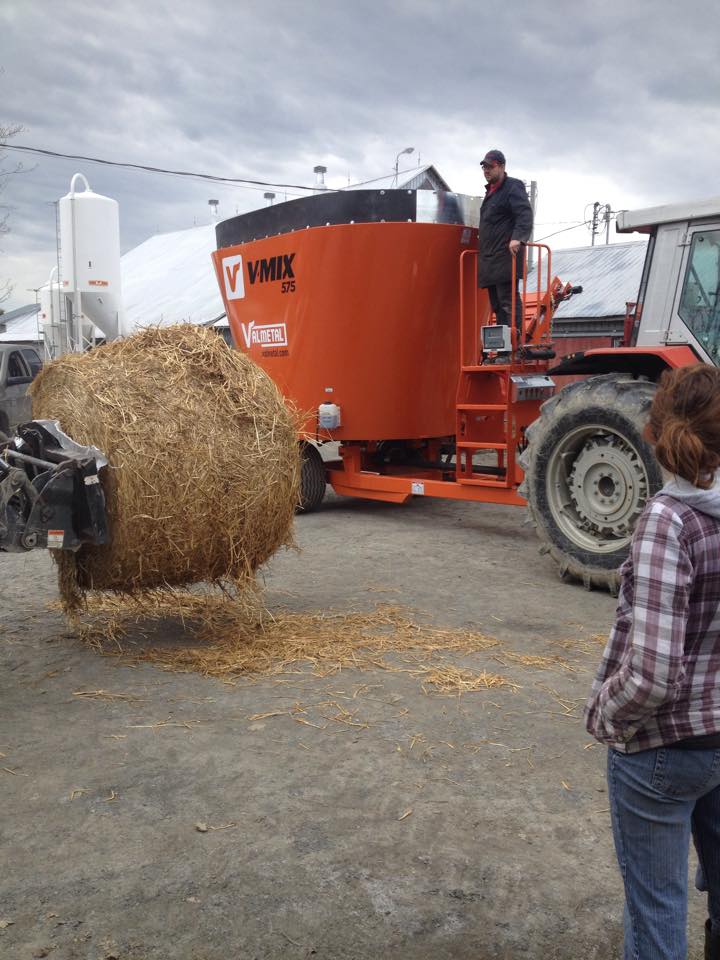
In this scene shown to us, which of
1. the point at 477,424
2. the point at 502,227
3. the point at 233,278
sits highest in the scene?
the point at 502,227

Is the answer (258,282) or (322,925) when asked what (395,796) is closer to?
(322,925)

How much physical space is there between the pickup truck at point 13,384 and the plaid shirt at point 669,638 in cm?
1111

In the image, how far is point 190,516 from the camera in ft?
14.7

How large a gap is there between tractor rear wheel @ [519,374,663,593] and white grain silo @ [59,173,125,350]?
10.5 m

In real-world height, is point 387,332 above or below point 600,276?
below

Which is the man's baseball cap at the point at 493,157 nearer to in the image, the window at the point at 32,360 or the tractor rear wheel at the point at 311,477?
the tractor rear wheel at the point at 311,477

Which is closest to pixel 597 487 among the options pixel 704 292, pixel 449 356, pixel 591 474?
pixel 591 474

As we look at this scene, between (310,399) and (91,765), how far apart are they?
5.56m

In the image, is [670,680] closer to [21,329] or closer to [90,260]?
[90,260]

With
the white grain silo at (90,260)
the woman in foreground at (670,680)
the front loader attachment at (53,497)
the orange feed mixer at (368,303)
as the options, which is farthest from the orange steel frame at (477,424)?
the white grain silo at (90,260)

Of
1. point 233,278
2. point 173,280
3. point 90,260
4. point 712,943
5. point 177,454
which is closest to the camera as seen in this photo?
point 712,943

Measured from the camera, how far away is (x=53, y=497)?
423 cm

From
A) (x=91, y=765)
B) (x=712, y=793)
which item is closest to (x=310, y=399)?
(x=91, y=765)

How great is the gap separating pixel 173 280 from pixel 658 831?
2742 cm
